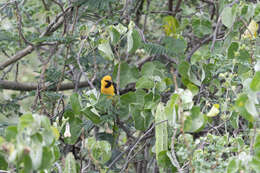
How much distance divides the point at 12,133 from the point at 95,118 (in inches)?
23.6

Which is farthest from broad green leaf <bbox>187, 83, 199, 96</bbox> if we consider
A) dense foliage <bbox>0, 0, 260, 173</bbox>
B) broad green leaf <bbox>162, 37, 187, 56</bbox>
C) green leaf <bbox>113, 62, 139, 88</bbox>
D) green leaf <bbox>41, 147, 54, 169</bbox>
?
green leaf <bbox>41, 147, 54, 169</bbox>

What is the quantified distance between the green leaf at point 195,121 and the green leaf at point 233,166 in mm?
141

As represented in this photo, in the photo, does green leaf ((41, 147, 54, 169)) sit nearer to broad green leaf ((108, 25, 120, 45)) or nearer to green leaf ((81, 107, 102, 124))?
green leaf ((81, 107, 102, 124))

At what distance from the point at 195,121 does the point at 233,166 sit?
17 cm

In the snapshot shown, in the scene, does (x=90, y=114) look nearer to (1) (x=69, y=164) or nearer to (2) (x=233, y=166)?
(1) (x=69, y=164)

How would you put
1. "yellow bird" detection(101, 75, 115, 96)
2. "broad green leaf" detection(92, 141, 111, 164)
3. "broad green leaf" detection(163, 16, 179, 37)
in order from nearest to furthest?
"broad green leaf" detection(92, 141, 111, 164)
"broad green leaf" detection(163, 16, 179, 37)
"yellow bird" detection(101, 75, 115, 96)

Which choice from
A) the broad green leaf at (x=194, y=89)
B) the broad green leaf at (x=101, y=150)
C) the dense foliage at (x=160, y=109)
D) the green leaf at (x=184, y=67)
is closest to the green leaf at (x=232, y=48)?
the dense foliage at (x=160, y=109)

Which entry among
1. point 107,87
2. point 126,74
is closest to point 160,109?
point 126,74

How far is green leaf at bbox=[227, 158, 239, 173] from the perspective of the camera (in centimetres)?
106

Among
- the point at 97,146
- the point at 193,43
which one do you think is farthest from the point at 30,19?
the point at 97,146

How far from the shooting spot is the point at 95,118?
159cm

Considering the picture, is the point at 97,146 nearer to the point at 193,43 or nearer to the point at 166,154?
the point at 166,154

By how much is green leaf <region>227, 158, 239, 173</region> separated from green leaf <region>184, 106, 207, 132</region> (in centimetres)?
14

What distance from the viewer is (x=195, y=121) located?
1.14 m
